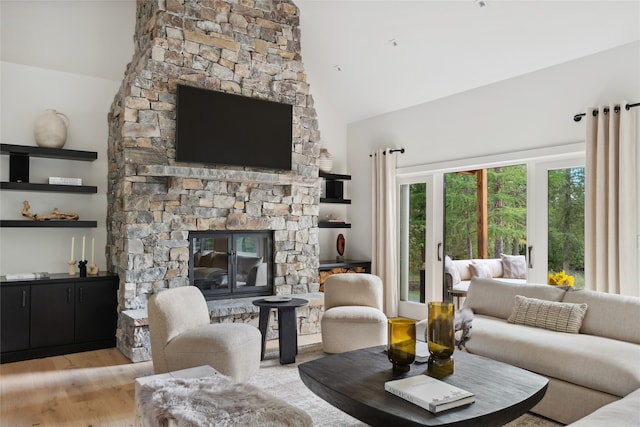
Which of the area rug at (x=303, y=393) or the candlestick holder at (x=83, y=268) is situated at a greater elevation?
the candlestick holder at (x=83, y=268)

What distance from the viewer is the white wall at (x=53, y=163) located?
4777 mm

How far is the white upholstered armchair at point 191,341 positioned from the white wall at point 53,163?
83.2 inches

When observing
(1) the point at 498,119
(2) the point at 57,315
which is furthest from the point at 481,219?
(2) the point at 57,315

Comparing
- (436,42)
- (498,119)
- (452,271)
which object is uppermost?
(436,42)

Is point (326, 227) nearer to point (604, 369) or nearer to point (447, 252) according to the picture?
point (447, 252)

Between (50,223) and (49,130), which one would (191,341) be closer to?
(50,223)

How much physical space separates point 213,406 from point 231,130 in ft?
11.8

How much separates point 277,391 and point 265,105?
10.4 ft

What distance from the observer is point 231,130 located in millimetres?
5168

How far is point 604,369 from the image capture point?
2.84 metres

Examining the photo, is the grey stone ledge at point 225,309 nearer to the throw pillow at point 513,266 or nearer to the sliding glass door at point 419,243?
the sliding glass door at point 419,243

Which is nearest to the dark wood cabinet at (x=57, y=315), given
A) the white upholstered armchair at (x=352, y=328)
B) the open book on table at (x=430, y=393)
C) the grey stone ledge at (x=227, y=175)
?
the grey stone ledge at (x=227, y=175)

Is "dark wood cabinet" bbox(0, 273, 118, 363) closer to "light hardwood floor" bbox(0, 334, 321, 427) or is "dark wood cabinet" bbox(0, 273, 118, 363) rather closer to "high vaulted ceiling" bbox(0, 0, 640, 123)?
"light hardwood floor" bbox(0, 334, 321, 427)

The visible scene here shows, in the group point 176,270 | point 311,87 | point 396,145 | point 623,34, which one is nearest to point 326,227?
point 396,145
